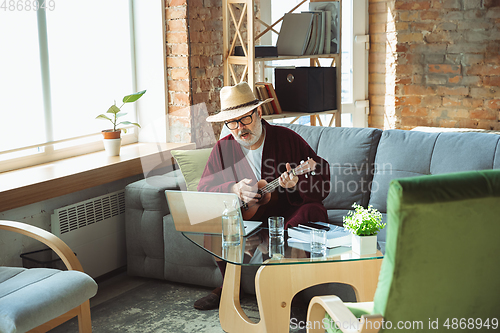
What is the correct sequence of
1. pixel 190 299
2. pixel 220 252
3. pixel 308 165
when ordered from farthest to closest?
pixel 190 299 < pixel 308 165 < pixel 220 252

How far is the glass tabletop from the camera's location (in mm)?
1885

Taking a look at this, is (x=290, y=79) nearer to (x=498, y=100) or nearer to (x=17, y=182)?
(x=498, y=100)

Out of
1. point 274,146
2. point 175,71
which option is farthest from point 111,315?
point 175,71

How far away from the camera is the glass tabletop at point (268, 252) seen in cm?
188

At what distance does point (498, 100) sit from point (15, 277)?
11.9ft

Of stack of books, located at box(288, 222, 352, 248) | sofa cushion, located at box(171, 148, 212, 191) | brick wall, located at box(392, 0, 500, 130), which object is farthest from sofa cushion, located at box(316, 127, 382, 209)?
brick wall, located at box(392, 0, 500, 130)

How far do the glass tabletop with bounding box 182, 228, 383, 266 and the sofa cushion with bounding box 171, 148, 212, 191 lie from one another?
0.82m

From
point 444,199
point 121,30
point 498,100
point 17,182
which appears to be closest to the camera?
point 444,199

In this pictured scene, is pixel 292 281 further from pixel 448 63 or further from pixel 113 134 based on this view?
pixel 448 63

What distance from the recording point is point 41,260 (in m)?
2.84

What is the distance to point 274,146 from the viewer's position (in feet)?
9.00

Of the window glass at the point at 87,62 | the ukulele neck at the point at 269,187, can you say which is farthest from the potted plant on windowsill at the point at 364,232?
the window glass at the point at 87,62

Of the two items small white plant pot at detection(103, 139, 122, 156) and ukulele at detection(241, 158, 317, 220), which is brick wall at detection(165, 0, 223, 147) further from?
ukulele at detection(241, 158, 317, 220)

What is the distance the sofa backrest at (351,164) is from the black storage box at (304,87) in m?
0.81
